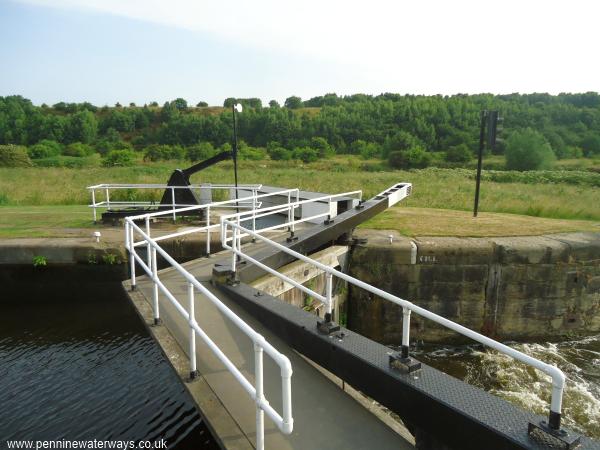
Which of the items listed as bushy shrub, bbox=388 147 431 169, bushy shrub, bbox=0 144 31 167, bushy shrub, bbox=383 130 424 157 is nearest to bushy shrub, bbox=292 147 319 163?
bushy shrub, bbox=388 147 431 169

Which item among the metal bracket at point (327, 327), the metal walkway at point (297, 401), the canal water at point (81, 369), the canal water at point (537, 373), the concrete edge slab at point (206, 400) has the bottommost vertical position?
the canal water at point (537, 373)

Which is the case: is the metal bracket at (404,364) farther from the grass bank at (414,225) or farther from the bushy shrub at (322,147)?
the bushy shrub at (322,147)

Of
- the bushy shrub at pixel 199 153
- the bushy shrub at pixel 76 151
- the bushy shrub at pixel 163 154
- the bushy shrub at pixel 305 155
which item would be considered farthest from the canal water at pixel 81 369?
the bushy shrub at pixel 76 151

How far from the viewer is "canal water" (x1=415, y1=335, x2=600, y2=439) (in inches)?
272

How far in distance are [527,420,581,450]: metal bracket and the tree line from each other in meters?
56.1

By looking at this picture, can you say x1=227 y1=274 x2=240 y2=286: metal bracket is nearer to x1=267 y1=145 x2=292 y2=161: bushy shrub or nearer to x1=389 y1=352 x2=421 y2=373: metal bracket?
x1=389 y1=352 x2=421 y2=373: metal bracket

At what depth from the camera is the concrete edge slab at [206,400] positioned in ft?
10.2

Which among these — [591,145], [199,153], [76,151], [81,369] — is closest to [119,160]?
[199,153]

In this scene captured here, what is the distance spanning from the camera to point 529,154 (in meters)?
47.2

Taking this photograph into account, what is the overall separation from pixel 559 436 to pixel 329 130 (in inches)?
3053

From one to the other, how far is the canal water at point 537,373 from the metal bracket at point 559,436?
5.00 metres

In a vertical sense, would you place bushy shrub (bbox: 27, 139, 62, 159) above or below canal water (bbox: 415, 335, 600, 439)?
above

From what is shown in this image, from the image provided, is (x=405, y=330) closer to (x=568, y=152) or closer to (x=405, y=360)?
(x=405, y=360)

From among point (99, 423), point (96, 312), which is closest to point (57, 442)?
point (99, 423)
